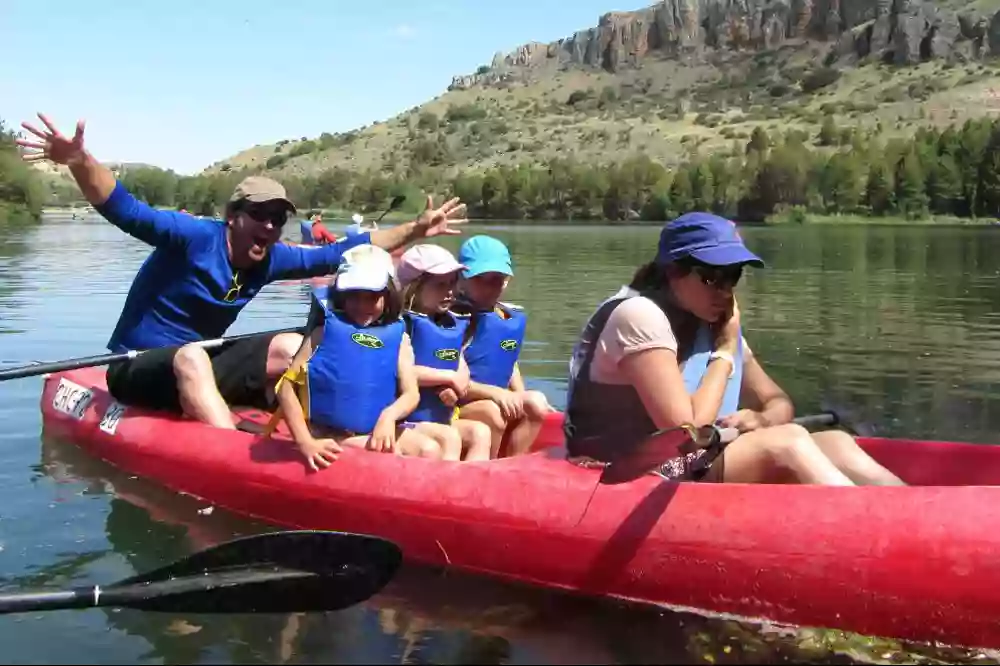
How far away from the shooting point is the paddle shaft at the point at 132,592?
407 centimetres

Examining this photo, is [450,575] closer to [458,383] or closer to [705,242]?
[458,383]

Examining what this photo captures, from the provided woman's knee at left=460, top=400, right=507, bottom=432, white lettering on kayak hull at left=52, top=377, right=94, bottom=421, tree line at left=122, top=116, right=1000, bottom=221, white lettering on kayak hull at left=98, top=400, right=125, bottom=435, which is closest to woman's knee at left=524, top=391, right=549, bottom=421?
woman's knee at left=460, top=400, right=507, bottom=432

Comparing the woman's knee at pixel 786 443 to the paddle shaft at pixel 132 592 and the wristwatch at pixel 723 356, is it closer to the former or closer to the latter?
the wristwatch at pixel 723 356

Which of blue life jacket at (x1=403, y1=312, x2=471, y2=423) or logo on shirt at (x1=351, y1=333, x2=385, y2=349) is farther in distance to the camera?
blue life jacket at (x1=403, y1=312, x2=471, y2=423)

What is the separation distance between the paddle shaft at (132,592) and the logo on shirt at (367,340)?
123cm

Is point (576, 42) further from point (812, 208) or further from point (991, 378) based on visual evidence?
point (991, 378)

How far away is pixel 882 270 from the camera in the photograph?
24547 millimetres

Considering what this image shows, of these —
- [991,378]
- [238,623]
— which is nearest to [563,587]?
[238,623]

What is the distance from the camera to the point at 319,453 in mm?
5180

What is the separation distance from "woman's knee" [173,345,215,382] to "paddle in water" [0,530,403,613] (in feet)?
5.49

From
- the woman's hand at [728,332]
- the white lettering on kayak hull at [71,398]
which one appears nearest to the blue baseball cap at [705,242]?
the woman's hand at [728,332]

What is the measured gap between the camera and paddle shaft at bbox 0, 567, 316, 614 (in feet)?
13.3

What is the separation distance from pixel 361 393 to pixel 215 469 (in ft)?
3.06

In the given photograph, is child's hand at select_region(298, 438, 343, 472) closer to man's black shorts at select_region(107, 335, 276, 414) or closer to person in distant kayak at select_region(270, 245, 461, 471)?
person in distant kayak at select_region(270, 245, 461, 471)
